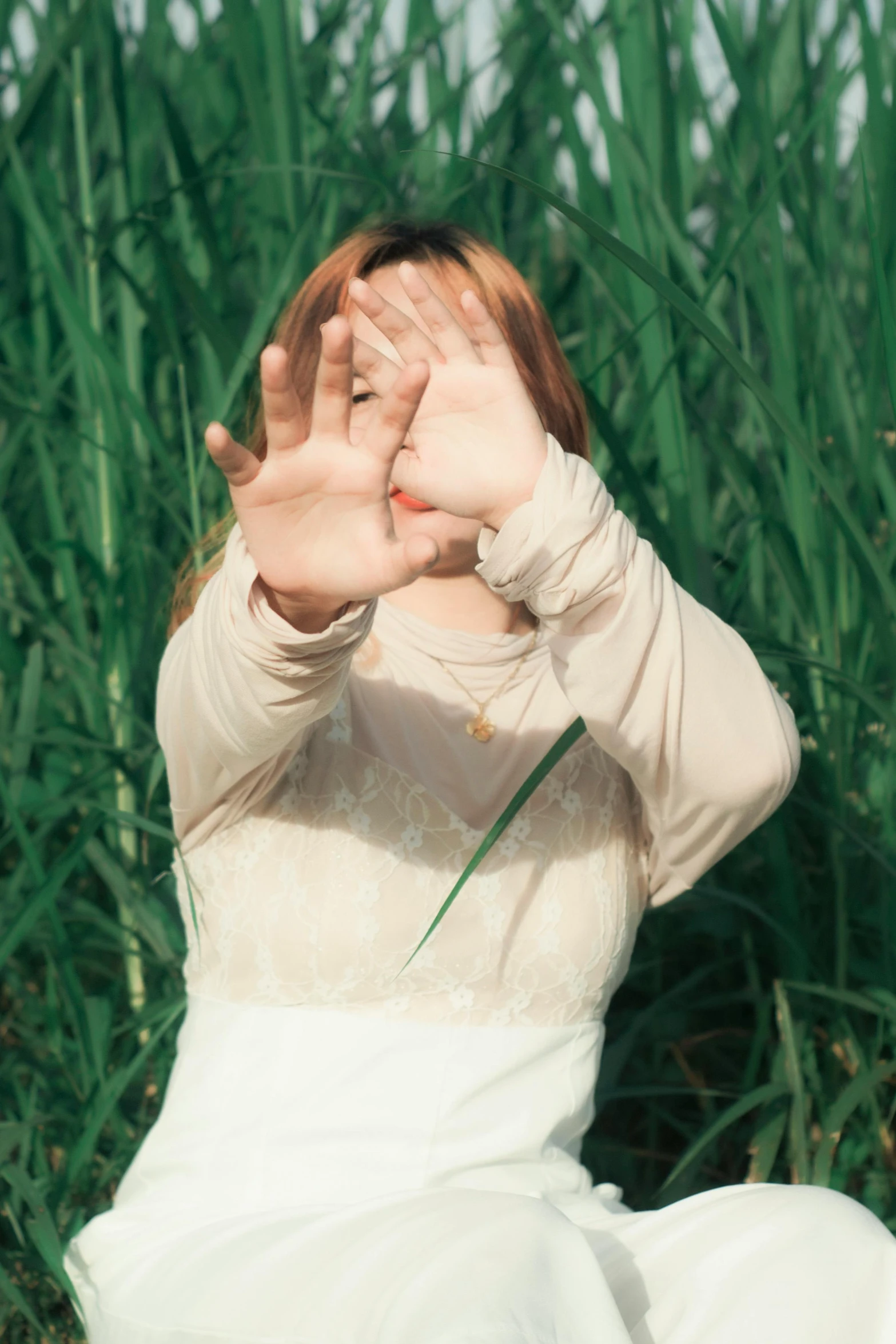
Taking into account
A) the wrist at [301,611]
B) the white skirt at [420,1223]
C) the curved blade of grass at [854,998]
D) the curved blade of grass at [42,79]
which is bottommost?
the curved blade of grass at [854,998]

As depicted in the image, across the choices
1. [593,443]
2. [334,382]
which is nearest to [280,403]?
[334,382]

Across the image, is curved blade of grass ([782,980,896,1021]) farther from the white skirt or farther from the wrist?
the wrist

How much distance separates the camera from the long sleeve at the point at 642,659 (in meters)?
0.86

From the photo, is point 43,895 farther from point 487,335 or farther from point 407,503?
point 487,335

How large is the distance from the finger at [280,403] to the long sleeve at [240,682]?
→ 0.31 feet

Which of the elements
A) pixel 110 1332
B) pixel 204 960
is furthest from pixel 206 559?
pixel 110 1332

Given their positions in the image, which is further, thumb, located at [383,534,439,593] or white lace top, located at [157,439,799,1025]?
white lace top, located at [157,439,799,1025]

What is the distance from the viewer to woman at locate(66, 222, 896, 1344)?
848 mm

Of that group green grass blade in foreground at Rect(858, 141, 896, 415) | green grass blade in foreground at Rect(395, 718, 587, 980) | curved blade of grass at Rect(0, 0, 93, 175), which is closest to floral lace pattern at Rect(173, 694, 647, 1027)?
green grass blade in foreground at Rect(395, 718, 587, 980)

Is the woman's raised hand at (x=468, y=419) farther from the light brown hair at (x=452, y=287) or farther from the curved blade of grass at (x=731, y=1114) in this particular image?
the curved blade of grass at (x=731, y=1114)

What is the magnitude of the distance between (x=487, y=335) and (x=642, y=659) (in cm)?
22

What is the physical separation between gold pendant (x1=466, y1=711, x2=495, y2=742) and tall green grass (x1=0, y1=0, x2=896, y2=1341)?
238mm

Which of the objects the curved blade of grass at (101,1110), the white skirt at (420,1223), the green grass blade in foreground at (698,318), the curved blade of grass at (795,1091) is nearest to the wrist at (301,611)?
the green grass blade in foreground at (698,318)

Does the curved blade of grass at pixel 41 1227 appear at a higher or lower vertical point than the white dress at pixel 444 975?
lower
